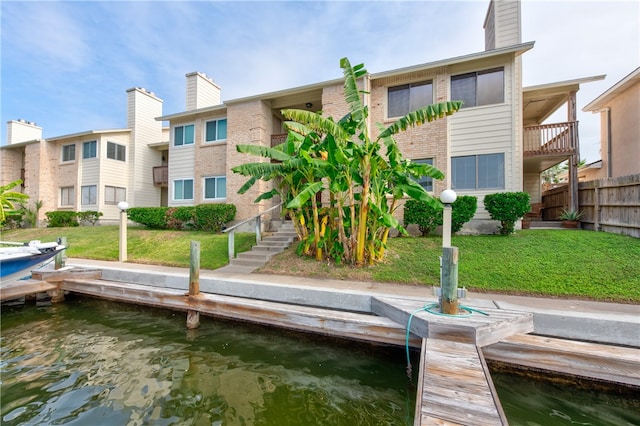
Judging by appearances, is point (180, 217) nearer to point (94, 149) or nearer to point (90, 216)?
point (90, 216)

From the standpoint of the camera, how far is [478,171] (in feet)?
38.6

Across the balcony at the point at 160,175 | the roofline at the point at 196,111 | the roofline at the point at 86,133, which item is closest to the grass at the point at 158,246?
the balcony at the point at 160,175

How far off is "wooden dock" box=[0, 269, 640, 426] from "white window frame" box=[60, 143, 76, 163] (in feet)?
73.1

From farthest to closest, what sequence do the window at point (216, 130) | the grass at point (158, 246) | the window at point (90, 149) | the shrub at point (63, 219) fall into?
the window at point (90, 149)
the shrub at point (63, 219)
the window at point (216, 130)
the grass at point (158, 246)

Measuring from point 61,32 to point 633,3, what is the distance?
63.1ft

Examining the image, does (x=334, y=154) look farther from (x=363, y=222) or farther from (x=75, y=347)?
(x=75, y=347)

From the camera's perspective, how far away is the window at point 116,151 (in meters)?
20.4

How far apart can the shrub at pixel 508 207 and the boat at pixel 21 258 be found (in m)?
13.8

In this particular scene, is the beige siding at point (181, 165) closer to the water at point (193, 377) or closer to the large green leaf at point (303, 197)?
the water at point (193, 377)

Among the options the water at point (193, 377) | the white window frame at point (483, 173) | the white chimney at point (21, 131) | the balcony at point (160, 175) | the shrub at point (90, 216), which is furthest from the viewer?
the white chimney at point (21, 131)

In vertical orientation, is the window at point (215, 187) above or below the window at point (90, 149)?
below

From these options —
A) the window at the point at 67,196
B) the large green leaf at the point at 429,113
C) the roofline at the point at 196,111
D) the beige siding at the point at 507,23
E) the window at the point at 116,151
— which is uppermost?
the beige siding at the point at 507,23

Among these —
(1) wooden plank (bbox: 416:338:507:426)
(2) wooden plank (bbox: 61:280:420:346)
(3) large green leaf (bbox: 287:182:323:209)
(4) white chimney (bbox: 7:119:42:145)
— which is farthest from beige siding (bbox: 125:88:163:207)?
(1) wooden plank (bbox: 416:338:507:426)

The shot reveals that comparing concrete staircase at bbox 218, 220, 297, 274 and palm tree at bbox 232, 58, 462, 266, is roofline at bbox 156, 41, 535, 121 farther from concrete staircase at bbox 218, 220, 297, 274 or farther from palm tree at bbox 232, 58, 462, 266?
concrete staircase at bbox 218, 220, 297, 274
